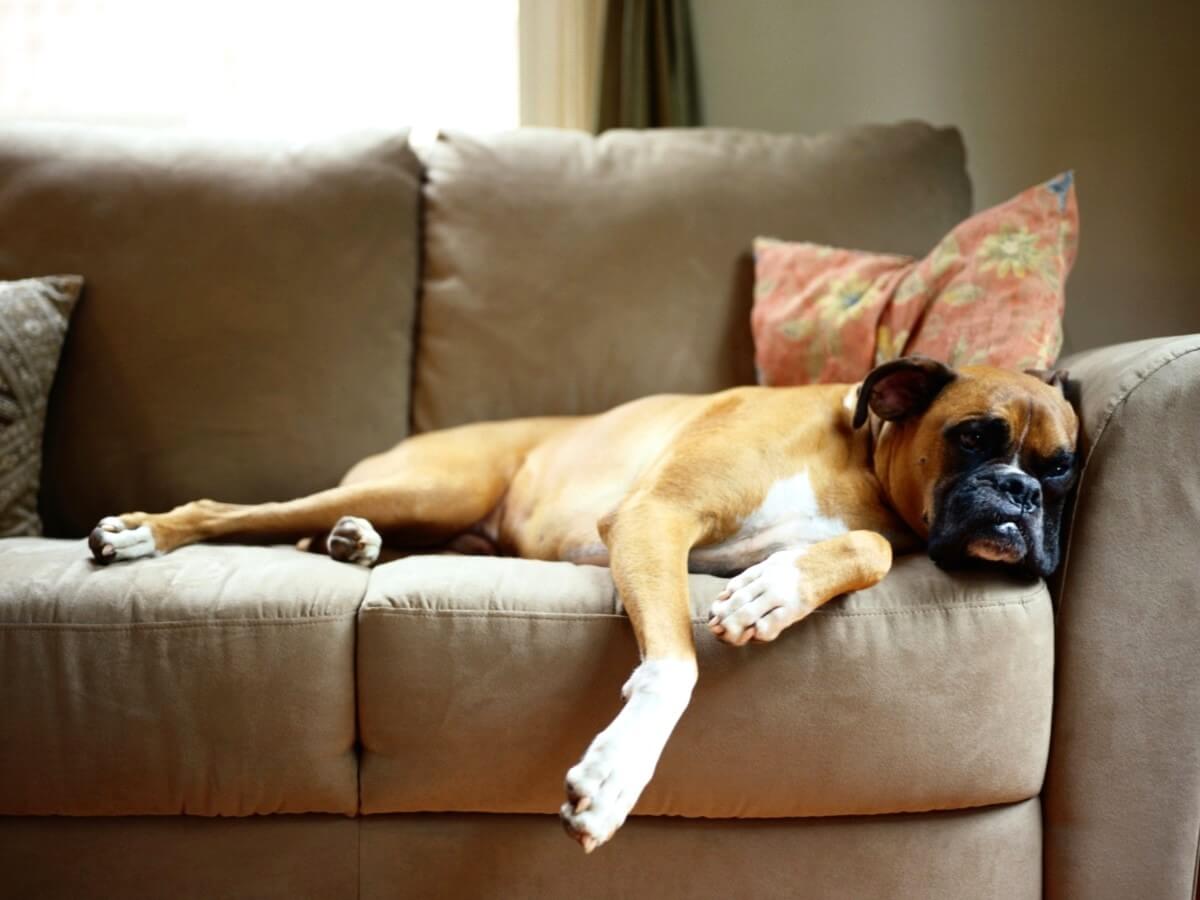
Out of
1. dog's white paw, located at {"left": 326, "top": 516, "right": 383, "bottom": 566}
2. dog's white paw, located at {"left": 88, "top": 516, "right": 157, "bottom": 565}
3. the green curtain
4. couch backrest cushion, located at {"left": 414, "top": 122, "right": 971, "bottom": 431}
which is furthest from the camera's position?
the green curtain

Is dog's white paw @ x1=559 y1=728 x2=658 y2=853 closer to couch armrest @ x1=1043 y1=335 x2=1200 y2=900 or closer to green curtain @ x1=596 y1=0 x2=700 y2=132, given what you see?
couch armrest @ x1=1043 y1=335 x2=1200 y2=900

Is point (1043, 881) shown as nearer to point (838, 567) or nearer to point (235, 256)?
point (838, 567)

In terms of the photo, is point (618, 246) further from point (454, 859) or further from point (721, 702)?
point (454, 859)

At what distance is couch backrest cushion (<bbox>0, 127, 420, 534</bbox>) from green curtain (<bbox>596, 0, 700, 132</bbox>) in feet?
3.37

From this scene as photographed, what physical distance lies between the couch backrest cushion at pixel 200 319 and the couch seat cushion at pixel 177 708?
2.49 ft

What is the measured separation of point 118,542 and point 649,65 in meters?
2.05

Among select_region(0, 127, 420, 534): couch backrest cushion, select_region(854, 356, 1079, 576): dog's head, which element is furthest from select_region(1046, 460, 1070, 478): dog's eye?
select_region(0, 127, 420, 534): couch backrest cushion

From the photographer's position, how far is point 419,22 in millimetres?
3039

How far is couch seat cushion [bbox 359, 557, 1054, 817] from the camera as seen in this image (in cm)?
140

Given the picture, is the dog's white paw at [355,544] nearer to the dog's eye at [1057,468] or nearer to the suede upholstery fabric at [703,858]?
the suede upholstery fabric at [703,858]

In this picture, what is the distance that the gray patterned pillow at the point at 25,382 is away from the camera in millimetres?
1948

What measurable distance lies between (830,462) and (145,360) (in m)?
1.34

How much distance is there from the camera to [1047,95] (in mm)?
2939

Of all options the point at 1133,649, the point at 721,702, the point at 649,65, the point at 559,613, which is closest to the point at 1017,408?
the point at 1133,649
